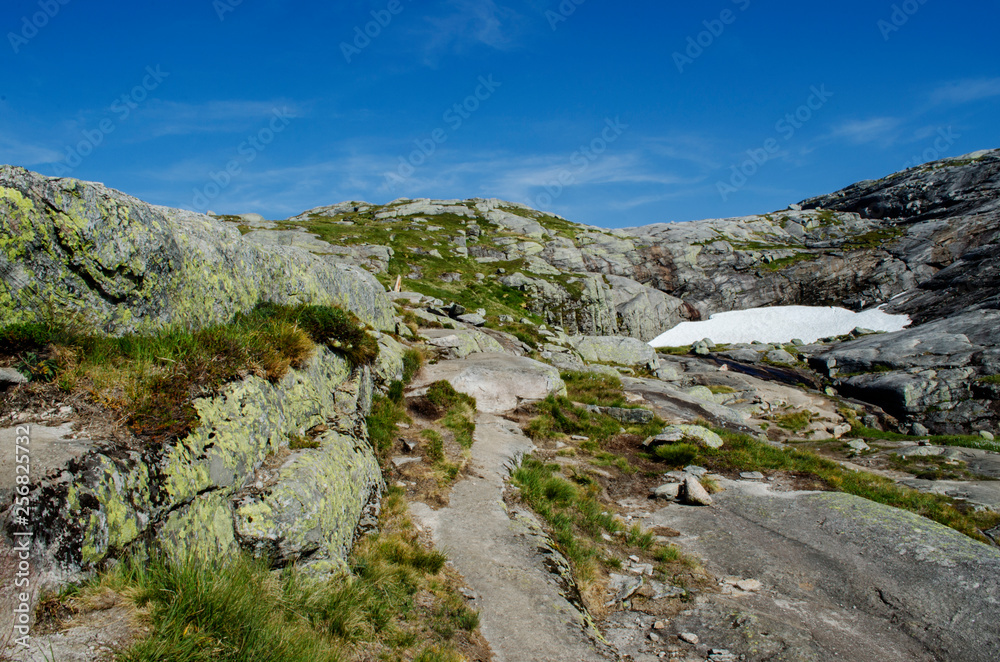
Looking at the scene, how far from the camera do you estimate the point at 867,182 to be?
152 meters

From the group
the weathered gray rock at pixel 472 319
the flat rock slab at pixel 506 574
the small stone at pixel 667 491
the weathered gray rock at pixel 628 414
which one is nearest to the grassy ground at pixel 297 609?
the flat rock slab at pixel 506 574

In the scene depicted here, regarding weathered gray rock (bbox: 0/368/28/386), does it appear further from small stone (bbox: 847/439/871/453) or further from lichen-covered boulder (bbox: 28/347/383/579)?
small stone (bbox: 847/439/871/453)

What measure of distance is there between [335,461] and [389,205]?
12042 centimetres

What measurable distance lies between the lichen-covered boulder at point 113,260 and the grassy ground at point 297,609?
16.1ft

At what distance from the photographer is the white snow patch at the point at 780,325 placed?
77125 millimetres

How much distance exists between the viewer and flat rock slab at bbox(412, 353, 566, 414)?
19125mm

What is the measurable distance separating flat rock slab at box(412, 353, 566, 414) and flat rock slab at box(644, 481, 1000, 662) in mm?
8034

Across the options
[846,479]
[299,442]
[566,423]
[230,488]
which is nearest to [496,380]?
[566,423]

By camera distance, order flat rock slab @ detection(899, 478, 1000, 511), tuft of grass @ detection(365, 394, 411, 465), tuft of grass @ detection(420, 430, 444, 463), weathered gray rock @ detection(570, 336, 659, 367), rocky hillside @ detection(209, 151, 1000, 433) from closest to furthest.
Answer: tuft of grass @ detection(365, 394, 411, 465)
tuft of grass @ detection(420, 430, 444, 463)
flat rock slab @ detection(899, 478, 1000, 511)
weathered gray rock @ detection(570, 336, 659, 367)
rocky hillside @ detection(209, 151, 1000, 433)

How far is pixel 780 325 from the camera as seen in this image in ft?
273

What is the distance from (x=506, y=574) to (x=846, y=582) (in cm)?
757

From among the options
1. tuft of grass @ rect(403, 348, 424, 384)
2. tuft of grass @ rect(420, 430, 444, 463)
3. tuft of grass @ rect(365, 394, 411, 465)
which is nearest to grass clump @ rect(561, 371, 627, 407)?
tuft of grass @ rect(403, 348, 424, 384)

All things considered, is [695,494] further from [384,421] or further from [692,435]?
[384,421]

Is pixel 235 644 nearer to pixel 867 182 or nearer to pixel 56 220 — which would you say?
pixel 56 220
